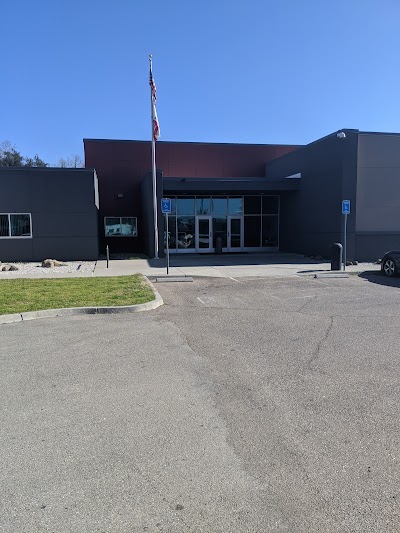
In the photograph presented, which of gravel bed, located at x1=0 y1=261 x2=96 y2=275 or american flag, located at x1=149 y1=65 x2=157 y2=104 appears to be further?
american flag, located at x1=149 y1=65 x2=157 y2=104

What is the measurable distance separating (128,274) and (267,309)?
25.2 ft

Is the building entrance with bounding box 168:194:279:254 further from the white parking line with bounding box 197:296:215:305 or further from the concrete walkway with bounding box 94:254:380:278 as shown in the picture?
the white parking line with bounding box 197:296:215:305

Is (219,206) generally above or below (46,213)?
above

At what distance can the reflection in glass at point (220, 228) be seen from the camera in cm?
2789

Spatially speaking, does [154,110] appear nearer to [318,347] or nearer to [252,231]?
[252,231]

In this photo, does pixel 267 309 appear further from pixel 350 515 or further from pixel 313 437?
pixel 350 515

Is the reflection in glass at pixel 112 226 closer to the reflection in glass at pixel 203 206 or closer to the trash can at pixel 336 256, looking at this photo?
the reflection in glass at pixel 203 206

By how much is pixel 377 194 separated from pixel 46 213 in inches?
663

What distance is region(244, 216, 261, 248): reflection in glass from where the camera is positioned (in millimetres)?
28312

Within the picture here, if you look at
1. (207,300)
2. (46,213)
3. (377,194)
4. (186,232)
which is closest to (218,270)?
(207,300)

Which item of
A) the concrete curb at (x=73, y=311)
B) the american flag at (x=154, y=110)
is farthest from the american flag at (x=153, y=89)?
the concrete curb at (x=73, y=311)

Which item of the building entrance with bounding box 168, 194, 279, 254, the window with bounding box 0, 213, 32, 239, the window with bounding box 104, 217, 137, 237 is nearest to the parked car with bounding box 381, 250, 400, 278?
the building entrance with bounding box 168, 194, 279, 254

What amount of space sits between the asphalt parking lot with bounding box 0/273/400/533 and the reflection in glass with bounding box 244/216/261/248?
2072cm

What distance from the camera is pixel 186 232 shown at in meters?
27.6
